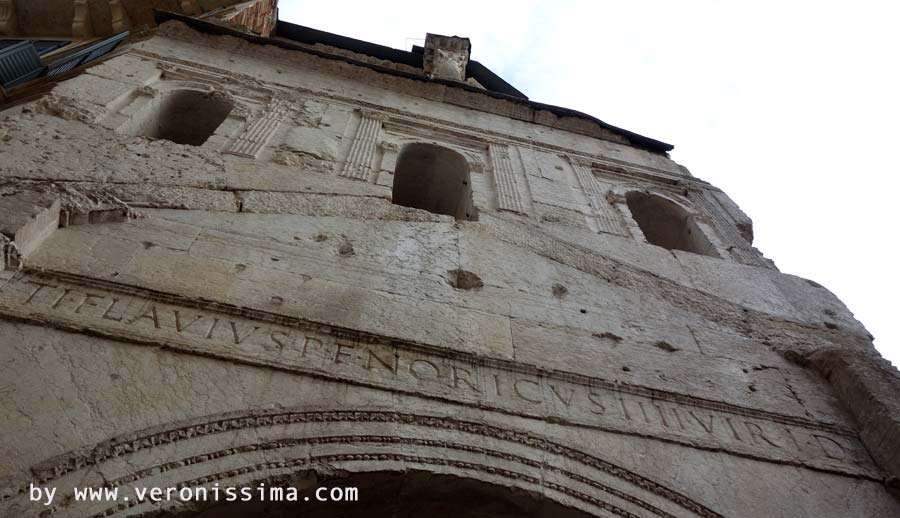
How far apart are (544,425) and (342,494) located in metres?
1.27

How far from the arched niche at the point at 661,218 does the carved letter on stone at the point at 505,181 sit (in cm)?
173

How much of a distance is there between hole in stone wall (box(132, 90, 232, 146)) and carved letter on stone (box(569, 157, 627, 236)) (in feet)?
15.2

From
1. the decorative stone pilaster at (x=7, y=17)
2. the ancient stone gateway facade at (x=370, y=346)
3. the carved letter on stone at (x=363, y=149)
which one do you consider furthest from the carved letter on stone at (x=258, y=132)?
the decorative stone pilaster at (x=7, y=17)

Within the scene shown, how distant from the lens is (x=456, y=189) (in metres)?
8.42

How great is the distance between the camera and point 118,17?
1280 centimetres

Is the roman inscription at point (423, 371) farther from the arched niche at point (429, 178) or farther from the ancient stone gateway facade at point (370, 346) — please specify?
the arched niche at point (429, 178)

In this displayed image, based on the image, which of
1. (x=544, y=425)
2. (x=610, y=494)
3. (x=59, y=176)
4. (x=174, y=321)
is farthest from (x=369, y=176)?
(x=610, y=494)

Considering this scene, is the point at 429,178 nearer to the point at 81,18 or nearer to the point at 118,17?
the point at 118,17

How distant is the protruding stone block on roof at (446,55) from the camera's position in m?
13.6

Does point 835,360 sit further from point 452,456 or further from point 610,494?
point 452,456

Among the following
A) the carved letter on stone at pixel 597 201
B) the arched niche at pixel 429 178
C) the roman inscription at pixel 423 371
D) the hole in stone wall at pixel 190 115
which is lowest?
the roman inscription at pixel 423 371

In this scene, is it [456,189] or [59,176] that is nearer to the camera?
[59,176]

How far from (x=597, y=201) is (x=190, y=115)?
532 cm

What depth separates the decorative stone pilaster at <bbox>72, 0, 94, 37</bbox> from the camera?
1284cm
